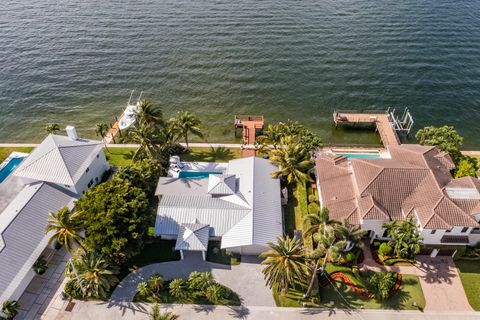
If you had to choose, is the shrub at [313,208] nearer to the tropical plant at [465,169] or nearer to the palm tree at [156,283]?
the tropical plant at [465,169]

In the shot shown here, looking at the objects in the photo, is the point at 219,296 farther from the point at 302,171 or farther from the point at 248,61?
the point at 248,61

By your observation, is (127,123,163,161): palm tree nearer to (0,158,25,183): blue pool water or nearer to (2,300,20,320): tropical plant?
(0,158,25,183): blue pool water

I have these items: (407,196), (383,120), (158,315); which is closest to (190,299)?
(158,315)

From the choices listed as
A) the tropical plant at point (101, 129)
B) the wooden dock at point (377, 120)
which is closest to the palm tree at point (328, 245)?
the wooden dock at point (377, 120)

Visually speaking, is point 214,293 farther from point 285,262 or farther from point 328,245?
point 328,245

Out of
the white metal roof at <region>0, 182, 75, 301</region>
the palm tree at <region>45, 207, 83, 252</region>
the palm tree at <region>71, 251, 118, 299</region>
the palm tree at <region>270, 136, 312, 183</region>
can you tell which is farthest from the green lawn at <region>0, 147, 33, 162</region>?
the palm tree at <region>270, 136, 312, 183</region>
